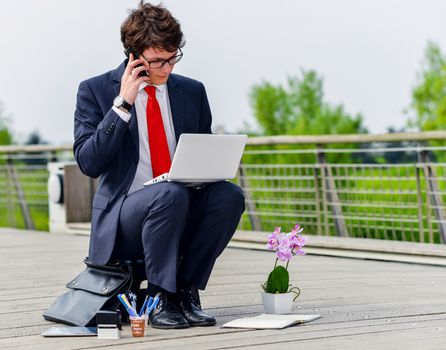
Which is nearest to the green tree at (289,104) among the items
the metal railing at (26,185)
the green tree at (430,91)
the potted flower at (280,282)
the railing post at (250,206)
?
the green tree at (430,91)

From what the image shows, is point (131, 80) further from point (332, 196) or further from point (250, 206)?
point (250, 206)

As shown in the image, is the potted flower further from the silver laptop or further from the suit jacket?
the suit jacket

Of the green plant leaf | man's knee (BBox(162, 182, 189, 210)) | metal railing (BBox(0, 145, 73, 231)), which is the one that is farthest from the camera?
metal railing (BBox(0, 145, 73, 231))

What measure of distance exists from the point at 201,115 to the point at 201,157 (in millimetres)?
420

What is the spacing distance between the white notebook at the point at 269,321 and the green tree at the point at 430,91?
36.5 m

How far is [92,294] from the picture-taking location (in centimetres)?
393

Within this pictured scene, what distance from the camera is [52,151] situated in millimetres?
10164

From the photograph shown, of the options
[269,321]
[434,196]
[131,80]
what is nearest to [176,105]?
[131,80]

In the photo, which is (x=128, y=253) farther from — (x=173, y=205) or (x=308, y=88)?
(x=308, y=88)

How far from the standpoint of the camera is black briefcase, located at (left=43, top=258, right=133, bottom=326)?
387cm

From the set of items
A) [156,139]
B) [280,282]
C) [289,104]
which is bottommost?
[280,282]

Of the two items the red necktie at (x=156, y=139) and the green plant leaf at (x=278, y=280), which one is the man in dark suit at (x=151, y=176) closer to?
the red necktie at (x=156, y=139)

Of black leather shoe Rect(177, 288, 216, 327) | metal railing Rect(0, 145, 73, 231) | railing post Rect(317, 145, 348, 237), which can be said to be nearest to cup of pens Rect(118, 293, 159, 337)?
black leather shoe Rect(177, 288, 216, 327)

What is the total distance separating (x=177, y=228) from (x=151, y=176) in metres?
0.27
